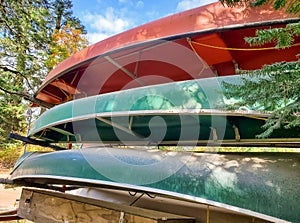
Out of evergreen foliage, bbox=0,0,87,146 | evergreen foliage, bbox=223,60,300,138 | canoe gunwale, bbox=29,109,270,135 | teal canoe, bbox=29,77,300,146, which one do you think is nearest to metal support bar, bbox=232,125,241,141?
teal canoe, bbox=29,77,300,146

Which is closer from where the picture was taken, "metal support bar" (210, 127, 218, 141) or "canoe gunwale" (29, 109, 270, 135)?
"canoe gunwale" (29, 109, 270, 135)

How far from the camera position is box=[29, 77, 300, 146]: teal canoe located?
1.72m

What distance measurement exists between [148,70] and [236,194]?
7.95ft

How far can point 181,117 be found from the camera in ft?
6.66

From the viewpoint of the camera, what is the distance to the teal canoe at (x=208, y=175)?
1.26 m

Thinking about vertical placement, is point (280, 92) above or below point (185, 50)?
below

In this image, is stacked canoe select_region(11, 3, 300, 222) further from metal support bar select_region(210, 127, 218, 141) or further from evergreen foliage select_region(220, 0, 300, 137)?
evergreen foliage select_region(220, 0, 300, 137)

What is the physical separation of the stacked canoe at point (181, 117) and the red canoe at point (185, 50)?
0.04 feet

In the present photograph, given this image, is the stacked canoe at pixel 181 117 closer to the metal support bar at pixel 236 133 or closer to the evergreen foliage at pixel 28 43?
the metal support bar at pixel 236 133

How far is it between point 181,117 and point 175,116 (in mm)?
48

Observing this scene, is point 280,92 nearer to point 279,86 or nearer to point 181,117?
point 279,86

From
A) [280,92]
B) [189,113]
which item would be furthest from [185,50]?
→ [280,92]

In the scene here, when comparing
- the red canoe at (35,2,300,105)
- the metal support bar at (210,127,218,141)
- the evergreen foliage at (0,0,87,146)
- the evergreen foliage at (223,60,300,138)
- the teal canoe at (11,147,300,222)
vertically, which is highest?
the evergreen foliage at (0,0,87,146)

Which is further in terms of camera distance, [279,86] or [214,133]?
[214,133]
